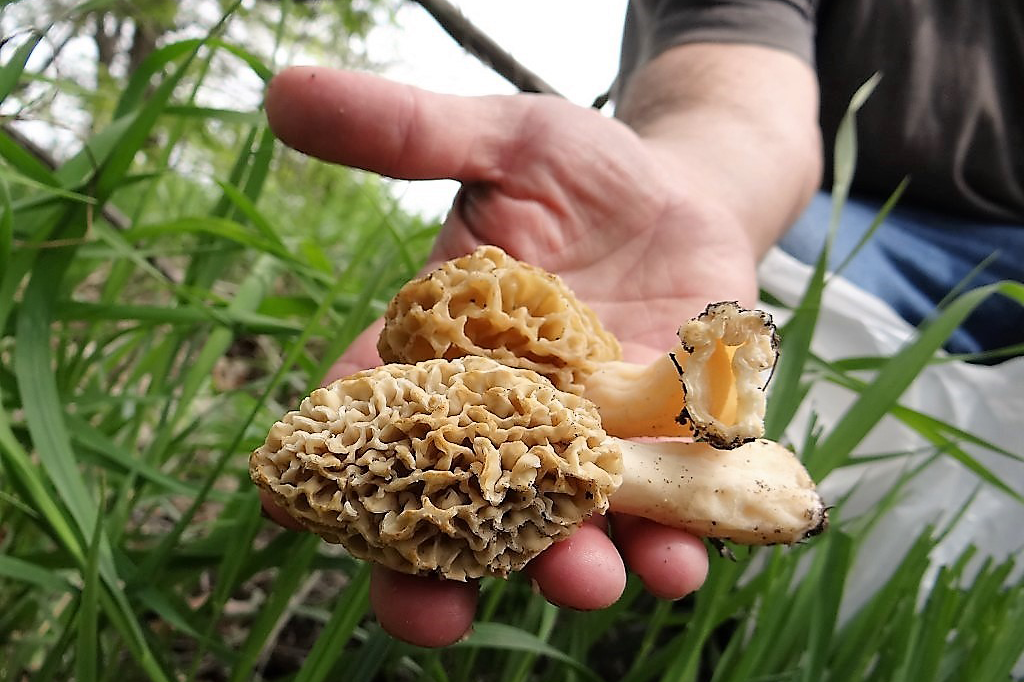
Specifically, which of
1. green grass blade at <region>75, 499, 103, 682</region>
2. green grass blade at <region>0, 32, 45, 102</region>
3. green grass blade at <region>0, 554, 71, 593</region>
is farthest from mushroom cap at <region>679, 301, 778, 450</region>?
green grass blade at <region>0, 32, 45, 102</region>

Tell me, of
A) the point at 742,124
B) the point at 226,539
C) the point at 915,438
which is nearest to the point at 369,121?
the point at 226,539

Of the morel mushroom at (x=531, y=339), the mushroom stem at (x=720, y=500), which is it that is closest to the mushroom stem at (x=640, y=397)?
the morel mushroom at (x=531, y=339)

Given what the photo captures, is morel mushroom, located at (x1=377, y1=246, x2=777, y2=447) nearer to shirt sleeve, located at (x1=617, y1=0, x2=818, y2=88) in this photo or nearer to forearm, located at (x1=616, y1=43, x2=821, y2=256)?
forearm, located at (x1=616, y1=43, x2=821, y2=256)

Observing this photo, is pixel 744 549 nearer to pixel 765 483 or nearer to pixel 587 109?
pixel 765 483

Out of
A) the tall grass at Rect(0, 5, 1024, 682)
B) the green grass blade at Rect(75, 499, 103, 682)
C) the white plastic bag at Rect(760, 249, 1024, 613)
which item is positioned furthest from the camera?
the white plastic bag at Rect(760, 249, 1024, 613)

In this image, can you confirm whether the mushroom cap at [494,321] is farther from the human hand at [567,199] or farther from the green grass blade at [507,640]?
the green grass blade at [507,640]

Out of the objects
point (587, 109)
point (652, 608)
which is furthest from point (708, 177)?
point (652, 608)
